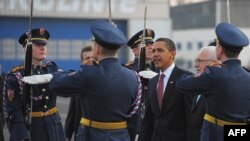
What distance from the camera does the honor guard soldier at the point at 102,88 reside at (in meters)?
5.12

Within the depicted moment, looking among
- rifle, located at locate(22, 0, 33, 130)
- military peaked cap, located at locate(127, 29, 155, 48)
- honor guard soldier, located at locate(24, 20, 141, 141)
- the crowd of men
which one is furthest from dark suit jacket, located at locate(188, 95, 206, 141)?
military peaked cap, located at locate(127, 29, 155, 48)

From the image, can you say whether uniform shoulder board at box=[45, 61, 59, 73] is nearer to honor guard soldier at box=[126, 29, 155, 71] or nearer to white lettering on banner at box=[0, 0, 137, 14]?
honor guard soldier at box=[126, 29, 155, 71]

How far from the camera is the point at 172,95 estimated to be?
6.39m

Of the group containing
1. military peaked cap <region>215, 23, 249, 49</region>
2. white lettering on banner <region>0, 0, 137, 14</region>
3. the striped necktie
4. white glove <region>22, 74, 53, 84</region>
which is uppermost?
white lettering on banner <region>0, 0, 137, 14</region>

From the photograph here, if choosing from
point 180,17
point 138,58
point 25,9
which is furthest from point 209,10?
point 138,58

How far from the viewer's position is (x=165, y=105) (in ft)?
21.0

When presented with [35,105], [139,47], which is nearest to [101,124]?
[35,105]

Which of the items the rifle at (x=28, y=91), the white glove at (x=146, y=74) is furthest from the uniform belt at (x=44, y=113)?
the white glove at (x=146, y=74)

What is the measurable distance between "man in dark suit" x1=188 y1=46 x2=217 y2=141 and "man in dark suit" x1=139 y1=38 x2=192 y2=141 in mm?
72

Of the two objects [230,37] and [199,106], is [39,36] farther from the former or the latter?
[230,37]

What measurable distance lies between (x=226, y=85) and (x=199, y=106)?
115 centimetres

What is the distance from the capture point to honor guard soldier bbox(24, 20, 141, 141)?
5.12 m

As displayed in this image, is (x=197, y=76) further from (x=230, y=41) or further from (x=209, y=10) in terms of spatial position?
(x=209, y=10)

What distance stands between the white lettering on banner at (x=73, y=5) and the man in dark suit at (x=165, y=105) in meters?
26.4
